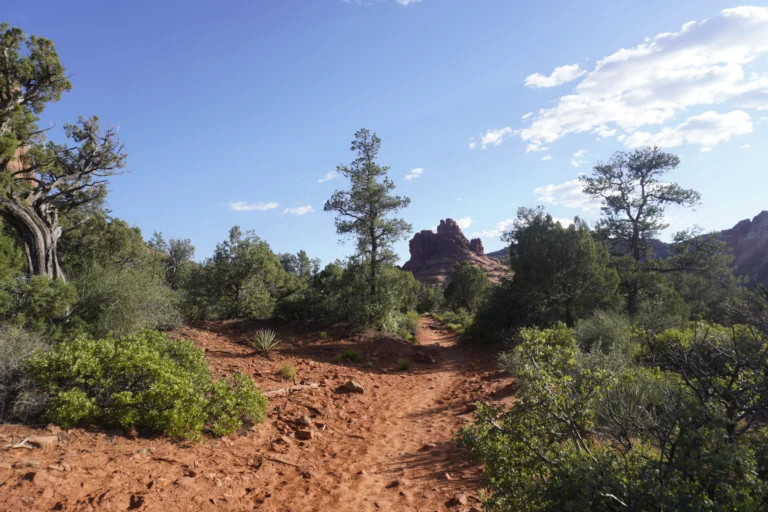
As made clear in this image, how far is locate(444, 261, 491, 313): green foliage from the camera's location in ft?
132

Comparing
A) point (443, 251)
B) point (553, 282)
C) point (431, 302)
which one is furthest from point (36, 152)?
point (443, 251)

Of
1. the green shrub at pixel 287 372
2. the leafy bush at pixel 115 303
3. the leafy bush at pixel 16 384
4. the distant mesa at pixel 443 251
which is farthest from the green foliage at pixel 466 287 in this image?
the distant mesa at pixel 443 251

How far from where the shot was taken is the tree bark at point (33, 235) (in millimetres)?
10219

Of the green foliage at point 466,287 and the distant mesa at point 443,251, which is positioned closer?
the green foliage at point 466,287

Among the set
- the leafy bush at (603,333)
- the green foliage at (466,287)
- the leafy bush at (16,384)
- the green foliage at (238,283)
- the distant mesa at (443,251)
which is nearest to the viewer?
the leafy bush at (16,384)

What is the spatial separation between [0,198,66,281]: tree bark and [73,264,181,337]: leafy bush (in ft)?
2.80

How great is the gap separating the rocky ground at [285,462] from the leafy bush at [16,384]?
13.7 inches

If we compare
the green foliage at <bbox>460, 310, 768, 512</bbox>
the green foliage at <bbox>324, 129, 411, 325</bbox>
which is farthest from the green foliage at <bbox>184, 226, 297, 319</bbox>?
the green foliage at <bbox>460, 310, 768, 512</bbox>

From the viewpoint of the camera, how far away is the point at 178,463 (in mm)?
4719

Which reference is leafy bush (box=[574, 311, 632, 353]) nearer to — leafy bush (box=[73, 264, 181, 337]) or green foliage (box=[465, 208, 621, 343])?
green foliage (box=[465, 208, 621, 343])

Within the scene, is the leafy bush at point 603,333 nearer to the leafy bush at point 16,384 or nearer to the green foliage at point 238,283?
the leafy bush at point 16,384

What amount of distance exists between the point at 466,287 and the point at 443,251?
6895 cm

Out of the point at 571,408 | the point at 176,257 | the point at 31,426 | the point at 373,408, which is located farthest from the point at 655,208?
the point at 176,257

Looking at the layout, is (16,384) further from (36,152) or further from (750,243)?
(750,243)
